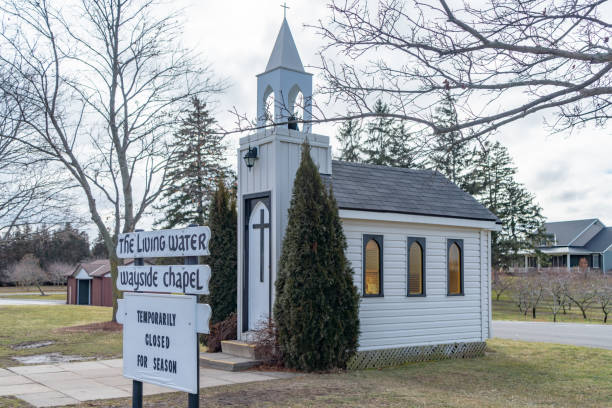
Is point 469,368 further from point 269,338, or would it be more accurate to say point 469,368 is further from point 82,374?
point 82,374

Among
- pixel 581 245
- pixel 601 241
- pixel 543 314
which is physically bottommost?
pixel 543 314

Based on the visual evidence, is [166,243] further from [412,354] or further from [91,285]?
[91,285]

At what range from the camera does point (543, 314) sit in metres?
32.6

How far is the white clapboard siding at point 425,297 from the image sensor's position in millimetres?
12508

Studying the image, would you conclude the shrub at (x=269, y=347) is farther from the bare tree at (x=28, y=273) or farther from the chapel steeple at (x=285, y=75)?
the bare tree at (x=28, y=273)

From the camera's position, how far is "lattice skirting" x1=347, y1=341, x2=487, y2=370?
12.2 metres

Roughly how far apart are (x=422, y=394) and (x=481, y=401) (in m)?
0.86

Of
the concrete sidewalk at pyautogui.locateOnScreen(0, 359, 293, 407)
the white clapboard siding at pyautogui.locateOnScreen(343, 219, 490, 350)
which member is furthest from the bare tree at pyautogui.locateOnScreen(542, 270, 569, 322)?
the concrete sidewalk at pyautogui.locateOnScreen(0, 359, 293, 407)

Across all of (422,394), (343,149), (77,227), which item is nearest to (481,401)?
(422,394)

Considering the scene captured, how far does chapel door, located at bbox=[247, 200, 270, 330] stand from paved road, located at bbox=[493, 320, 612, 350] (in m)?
9.51

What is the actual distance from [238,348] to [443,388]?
408cm

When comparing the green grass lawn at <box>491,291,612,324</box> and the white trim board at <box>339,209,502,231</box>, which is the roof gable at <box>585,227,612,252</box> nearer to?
the green grass lawn at <box>491,291,612,324</box>

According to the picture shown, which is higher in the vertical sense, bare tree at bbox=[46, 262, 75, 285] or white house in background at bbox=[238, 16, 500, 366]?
white house in background at bbox=[238, 16, 500, 366]

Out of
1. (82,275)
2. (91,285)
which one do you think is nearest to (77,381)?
(91,285)
